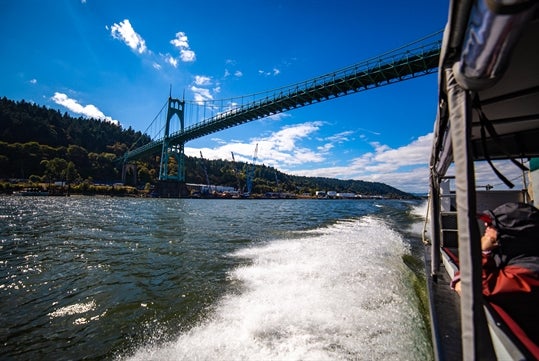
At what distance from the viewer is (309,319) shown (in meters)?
3.74

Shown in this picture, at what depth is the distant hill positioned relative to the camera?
76188 millimetres

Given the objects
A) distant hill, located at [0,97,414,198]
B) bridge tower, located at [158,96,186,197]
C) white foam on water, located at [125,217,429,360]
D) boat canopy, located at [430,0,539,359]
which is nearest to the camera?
boat canopy, located at [430,0,539,359]

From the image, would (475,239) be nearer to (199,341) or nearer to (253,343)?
(253,343)

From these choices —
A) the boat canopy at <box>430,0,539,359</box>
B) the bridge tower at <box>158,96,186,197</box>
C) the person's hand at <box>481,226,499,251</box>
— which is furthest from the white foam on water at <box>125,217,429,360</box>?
the bridge tower at <box>158,96,186,197</box>

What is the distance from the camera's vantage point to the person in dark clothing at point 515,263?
1.82 m

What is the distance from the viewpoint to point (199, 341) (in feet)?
10.9

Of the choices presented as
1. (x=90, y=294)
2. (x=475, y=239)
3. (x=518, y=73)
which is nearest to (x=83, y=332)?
(x=90, y=294)

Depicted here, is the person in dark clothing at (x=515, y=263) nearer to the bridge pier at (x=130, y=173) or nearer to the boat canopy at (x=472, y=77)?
the boat canopy at (x=472, y=77)

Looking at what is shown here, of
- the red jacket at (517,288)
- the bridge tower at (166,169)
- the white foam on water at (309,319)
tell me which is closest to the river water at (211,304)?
the white foam on water at (309,319)

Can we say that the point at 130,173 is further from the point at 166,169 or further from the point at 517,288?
the point at 517,288

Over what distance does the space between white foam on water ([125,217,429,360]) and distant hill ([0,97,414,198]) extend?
88244 mm

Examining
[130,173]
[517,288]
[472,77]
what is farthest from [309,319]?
[130,173]

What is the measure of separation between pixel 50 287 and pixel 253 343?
454 cm

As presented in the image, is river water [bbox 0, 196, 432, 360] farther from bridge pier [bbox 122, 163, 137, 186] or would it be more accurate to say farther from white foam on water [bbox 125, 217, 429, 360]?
bridge pier [bbox 122, 163, 137, 186]
